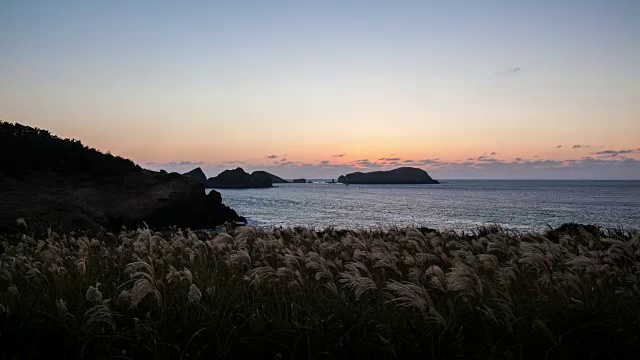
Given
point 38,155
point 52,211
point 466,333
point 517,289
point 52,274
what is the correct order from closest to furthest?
point 466,333, point 517,289, point 52,274, point 52,211, point 38,155

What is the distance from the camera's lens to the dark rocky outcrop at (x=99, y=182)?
35.2m

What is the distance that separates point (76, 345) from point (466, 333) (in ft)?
13.5

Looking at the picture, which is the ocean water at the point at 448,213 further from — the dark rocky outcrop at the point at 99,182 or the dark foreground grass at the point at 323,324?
the dark foreground grass at the point at 323,324

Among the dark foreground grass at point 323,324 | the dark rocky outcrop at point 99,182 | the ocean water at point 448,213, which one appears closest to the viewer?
the dark foreground grass at point 323,324

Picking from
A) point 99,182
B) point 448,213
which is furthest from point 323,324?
point 448,213

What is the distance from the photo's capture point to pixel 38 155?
126 feet

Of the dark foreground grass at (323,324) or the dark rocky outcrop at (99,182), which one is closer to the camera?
the dark foreground grass at (323,324)

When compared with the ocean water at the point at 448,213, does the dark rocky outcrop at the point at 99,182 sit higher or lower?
higher

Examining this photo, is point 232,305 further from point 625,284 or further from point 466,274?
point 625,284

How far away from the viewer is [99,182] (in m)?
40.2

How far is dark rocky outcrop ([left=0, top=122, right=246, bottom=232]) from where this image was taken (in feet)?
115

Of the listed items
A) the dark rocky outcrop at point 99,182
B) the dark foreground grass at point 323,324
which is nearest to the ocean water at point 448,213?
the dark rocky outcrop at point 99,182

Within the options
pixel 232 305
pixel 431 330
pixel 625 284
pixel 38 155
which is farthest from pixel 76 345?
pixel 38 155

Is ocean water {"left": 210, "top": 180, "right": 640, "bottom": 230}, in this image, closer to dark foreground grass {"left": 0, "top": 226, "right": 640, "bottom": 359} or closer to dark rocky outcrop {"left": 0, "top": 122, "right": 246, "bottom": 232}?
dark rocky outcrop {"left": 0, "top": 122, "right": 246, "bottom": 232}
